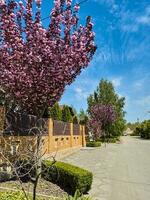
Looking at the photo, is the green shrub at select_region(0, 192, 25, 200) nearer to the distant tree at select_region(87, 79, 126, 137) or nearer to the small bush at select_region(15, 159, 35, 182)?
the small bush at select_region(15, 159, 35, 182)

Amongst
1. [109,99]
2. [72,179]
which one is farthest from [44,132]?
[109,99]

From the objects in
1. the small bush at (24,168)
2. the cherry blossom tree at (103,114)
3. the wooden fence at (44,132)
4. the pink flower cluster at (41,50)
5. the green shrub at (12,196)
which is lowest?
the green shrub at (12,196)

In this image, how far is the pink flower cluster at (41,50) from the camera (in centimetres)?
1117

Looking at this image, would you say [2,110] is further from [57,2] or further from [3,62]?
[57,2]

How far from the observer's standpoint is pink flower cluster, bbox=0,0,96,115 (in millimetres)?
11172

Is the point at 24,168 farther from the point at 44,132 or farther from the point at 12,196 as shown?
the point at 44,132

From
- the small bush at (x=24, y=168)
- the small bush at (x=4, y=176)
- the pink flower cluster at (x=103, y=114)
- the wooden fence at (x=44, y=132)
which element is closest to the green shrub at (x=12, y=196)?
the small bush at (x=24, y=168)

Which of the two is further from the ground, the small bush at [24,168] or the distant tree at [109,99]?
the distant tree at [109,99]

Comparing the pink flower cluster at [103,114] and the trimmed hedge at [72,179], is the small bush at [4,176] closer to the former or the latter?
the trimmed hedge at [72,179]

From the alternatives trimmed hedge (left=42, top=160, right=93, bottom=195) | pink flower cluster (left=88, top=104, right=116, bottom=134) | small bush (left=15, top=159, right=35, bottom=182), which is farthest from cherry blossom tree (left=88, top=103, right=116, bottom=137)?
small bush (left=15, top=159, right=35, bottom=182)

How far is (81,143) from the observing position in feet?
133

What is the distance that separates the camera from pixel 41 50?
1116cm

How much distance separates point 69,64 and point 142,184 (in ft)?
17.2

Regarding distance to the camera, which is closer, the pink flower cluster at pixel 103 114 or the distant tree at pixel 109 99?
the pink flower cluster at pixel 103 114
